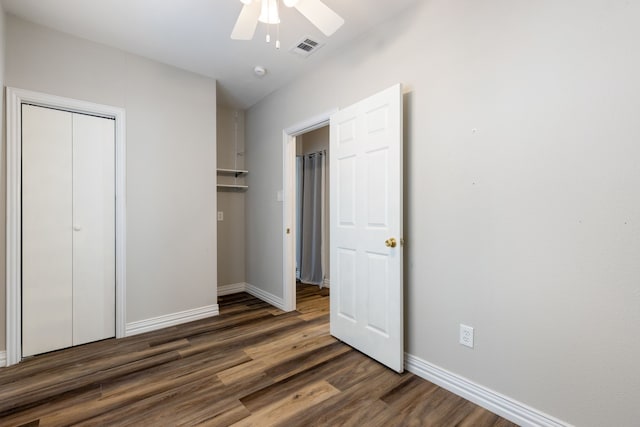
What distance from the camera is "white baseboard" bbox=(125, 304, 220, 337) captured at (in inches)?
107

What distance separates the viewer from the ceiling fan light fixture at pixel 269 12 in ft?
5.47

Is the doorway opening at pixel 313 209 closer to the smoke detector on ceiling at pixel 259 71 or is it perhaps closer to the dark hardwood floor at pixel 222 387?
the smoke detector on ceiling at pixel 259 71

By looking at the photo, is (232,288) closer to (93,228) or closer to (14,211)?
(93,228)

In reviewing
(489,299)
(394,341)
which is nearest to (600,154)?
(489,299)

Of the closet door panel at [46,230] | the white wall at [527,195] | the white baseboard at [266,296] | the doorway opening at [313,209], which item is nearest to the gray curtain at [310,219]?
the doorway opening at [313,209]

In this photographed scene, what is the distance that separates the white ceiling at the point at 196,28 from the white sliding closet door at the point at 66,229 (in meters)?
0.72

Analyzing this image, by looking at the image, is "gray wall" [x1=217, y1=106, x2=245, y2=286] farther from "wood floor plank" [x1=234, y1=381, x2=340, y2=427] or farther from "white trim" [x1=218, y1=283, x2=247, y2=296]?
"wood floor plank" [x1=234, y1=381, x2=340, y2=427]

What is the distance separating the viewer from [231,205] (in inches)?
161

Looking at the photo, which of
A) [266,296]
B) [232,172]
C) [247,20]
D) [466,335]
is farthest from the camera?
[232,172]

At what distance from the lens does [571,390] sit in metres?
1.39

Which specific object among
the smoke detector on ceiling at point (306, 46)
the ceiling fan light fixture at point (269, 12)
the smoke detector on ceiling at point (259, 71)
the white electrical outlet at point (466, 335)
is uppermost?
the smoke detector on ceiling at point (306, 46)

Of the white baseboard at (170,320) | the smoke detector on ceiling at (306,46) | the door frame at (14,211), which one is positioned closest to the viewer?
the door frame at (14,211)

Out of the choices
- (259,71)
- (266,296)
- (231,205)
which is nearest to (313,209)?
(231,205)

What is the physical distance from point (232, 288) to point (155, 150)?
6.98 ft
